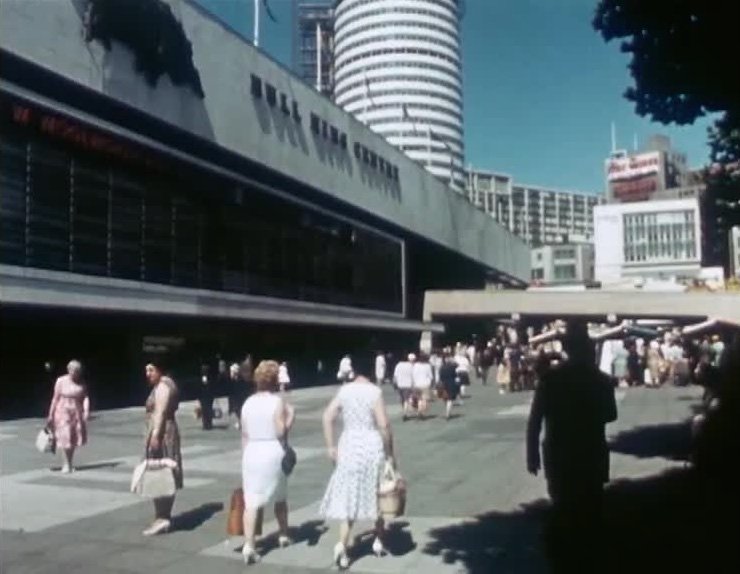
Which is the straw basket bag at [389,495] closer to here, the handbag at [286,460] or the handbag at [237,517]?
the handbag at [286,460]

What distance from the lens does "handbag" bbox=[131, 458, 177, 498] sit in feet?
24.5

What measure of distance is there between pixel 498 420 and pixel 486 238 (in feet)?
185

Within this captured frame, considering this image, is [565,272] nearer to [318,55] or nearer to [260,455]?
[318,55]

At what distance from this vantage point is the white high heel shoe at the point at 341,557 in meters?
6.31

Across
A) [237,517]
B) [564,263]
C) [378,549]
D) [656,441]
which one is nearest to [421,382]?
[656,441]

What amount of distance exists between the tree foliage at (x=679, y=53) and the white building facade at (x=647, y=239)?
13820 cm

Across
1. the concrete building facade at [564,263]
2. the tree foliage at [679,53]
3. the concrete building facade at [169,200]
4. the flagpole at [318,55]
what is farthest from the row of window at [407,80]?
the tree foliage at [679,53]

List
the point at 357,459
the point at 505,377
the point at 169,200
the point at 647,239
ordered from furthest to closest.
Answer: the point at 647,239 < the point at 169,200 < the point at 505,377 < the point at 357,459

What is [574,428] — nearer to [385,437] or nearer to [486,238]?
[385,437]

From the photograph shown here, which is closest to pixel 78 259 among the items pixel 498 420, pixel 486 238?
pixel 498 420

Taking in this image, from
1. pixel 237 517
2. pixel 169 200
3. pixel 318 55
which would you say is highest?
pixel 318 55

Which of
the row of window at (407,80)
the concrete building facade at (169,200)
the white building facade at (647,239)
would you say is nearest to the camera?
the concrete building facade at (169,200)

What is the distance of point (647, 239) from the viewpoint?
5832 inches

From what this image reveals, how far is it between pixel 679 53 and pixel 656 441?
23.8ft
